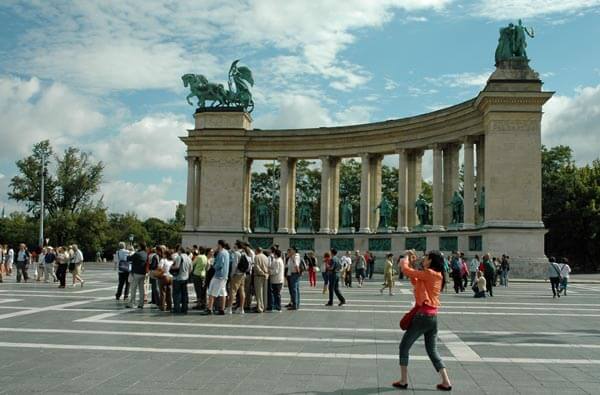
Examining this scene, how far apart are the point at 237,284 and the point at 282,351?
6.99 metres

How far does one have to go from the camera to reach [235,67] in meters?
53.4

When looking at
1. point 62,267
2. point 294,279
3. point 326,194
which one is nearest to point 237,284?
point 294,279

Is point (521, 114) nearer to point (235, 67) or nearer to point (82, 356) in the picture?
point (235, 67)

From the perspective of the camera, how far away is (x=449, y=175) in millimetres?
44719

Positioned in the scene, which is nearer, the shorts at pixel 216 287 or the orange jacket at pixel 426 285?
the orange jacket at pixel 426 285

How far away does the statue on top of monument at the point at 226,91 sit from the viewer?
53.1 m

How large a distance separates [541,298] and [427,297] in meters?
17.6

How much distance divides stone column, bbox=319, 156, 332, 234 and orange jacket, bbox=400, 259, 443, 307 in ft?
132

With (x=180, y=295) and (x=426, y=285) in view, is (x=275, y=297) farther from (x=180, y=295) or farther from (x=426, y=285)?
(x=426, y=285)

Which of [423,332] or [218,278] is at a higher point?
[218,278]

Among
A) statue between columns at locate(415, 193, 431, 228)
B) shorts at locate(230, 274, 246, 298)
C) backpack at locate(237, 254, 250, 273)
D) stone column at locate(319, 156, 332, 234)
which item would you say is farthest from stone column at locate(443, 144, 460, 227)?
backpack at locate(237, 254, 250, 273)

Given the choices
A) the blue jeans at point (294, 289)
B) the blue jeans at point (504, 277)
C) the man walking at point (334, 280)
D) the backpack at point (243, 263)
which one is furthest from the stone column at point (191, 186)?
the backpack at point (243, 263)

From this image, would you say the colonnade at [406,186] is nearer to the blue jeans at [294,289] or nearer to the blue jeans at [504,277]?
the blue jeans at [504,277]

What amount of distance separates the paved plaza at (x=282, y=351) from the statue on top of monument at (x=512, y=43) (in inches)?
930
